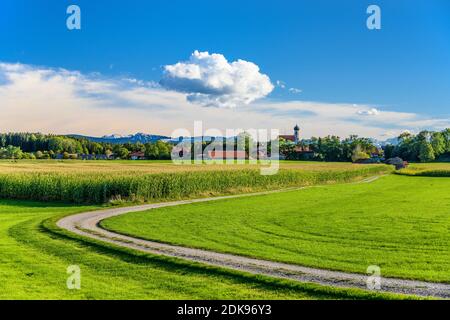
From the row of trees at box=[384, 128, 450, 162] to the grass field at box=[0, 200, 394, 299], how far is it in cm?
14043

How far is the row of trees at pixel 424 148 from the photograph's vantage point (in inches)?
5527

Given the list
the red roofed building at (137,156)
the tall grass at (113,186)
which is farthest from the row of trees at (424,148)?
the tall grass at (113,186)

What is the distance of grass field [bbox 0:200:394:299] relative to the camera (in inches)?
432

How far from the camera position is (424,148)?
140 m

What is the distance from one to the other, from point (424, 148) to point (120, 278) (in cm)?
14293

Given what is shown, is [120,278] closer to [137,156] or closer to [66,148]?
[137,156]

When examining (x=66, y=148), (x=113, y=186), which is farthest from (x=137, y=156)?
(x=113, y=186)

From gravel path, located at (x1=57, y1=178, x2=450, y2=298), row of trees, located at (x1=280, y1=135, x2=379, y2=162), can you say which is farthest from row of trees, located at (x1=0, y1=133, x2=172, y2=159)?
gravel path, located at (x1=57, y1=178, x2=450, y2=298)

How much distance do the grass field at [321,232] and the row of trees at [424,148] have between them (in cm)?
11717

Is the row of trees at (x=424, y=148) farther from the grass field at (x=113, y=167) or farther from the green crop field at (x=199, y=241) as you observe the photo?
the green crop field at (x=199, y=241)

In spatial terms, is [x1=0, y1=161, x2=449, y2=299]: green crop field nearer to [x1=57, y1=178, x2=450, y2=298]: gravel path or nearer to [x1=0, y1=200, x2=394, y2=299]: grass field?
[x1=0, y1=200, x2=394, y2=299]: grass field

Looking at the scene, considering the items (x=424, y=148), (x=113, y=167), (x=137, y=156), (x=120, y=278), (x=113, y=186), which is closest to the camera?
(x=120, y=278)
